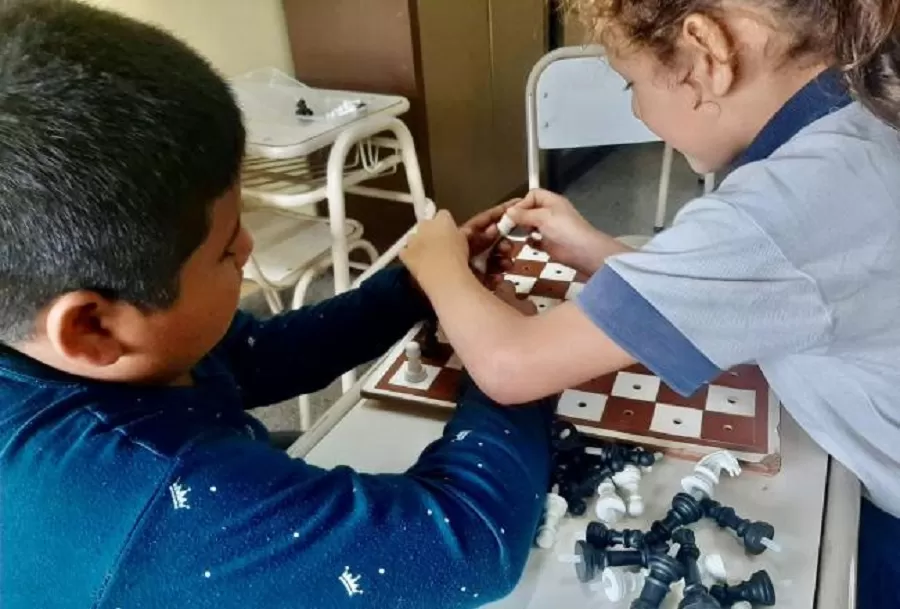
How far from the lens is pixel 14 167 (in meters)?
0.48

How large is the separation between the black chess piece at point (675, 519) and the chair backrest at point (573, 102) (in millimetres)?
903

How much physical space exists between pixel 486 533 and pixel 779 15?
18.3 inches

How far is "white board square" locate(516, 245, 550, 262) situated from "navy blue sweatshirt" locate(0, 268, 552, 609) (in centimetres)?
46

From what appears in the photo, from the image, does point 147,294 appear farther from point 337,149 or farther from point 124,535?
point 337,149

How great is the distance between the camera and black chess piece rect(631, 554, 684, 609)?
57 cm

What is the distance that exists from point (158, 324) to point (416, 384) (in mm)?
302

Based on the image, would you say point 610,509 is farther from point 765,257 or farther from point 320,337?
point 320,337

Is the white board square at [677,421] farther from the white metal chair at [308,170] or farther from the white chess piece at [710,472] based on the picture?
the white metal chair at [308,170]

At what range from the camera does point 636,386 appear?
80cm

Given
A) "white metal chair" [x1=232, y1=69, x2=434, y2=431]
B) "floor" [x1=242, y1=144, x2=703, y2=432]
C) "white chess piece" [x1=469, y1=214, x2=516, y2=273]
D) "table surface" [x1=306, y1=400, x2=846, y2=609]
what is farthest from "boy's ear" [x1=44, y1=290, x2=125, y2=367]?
"floor" [x1=242, y1=144, x2=703, y2=432]

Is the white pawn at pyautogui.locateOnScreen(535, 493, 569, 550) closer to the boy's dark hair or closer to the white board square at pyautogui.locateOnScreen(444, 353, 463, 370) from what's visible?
the white board square at pyautogui.locateOnScreen(444, 353, 463, 370)

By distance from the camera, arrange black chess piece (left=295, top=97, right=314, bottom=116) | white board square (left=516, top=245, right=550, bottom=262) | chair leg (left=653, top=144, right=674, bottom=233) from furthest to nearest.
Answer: chair leg (left=653, top=144, right=674, bottom=233) < black chess piece (left=295, top=97, right=314, bottom=116) < white board square (left=516, top=245, right=550, bottom=262)

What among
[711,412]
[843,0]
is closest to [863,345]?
[711,412]

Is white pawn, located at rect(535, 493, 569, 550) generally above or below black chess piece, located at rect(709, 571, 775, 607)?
below
